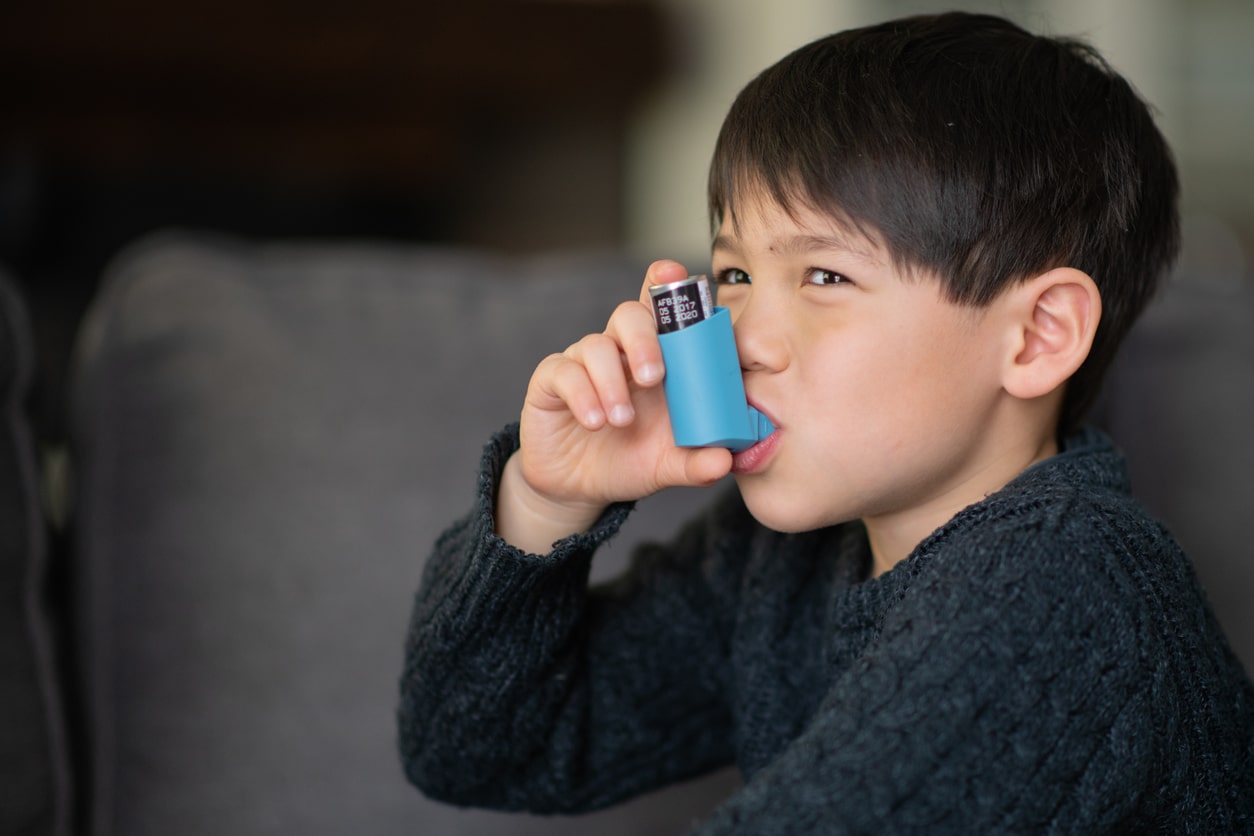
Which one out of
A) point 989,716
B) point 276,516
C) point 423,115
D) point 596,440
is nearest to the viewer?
point 989,716

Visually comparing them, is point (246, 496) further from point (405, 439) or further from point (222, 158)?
point (222, 158)

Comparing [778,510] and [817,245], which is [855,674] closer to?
[778,510]

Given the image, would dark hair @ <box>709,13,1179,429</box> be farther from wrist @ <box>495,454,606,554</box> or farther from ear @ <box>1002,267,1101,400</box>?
wrist @ <box>495,454,606,554</box>

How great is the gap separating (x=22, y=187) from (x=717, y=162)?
2.26m

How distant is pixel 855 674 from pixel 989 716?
0.07 meters

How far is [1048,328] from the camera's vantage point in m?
0.77

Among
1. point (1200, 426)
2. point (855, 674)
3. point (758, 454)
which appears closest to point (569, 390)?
point (758, 454)

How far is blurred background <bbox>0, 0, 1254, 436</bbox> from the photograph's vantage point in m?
2.81

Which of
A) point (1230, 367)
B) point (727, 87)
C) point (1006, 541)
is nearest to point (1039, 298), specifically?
point (1006, 541)

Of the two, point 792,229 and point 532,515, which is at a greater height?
point 792,229

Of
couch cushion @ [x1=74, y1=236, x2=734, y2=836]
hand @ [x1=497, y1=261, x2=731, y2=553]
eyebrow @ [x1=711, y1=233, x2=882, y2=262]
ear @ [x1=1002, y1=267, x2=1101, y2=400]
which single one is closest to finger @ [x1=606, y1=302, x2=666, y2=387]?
hand @ [x1=497, y1=261, x2=731, y2=553]

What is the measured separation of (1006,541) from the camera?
0.63 m

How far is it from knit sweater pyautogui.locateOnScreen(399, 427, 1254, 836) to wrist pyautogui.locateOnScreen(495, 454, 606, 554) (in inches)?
0.7

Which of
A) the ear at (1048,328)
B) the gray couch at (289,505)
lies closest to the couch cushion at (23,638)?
the gray couch at (289,505)
